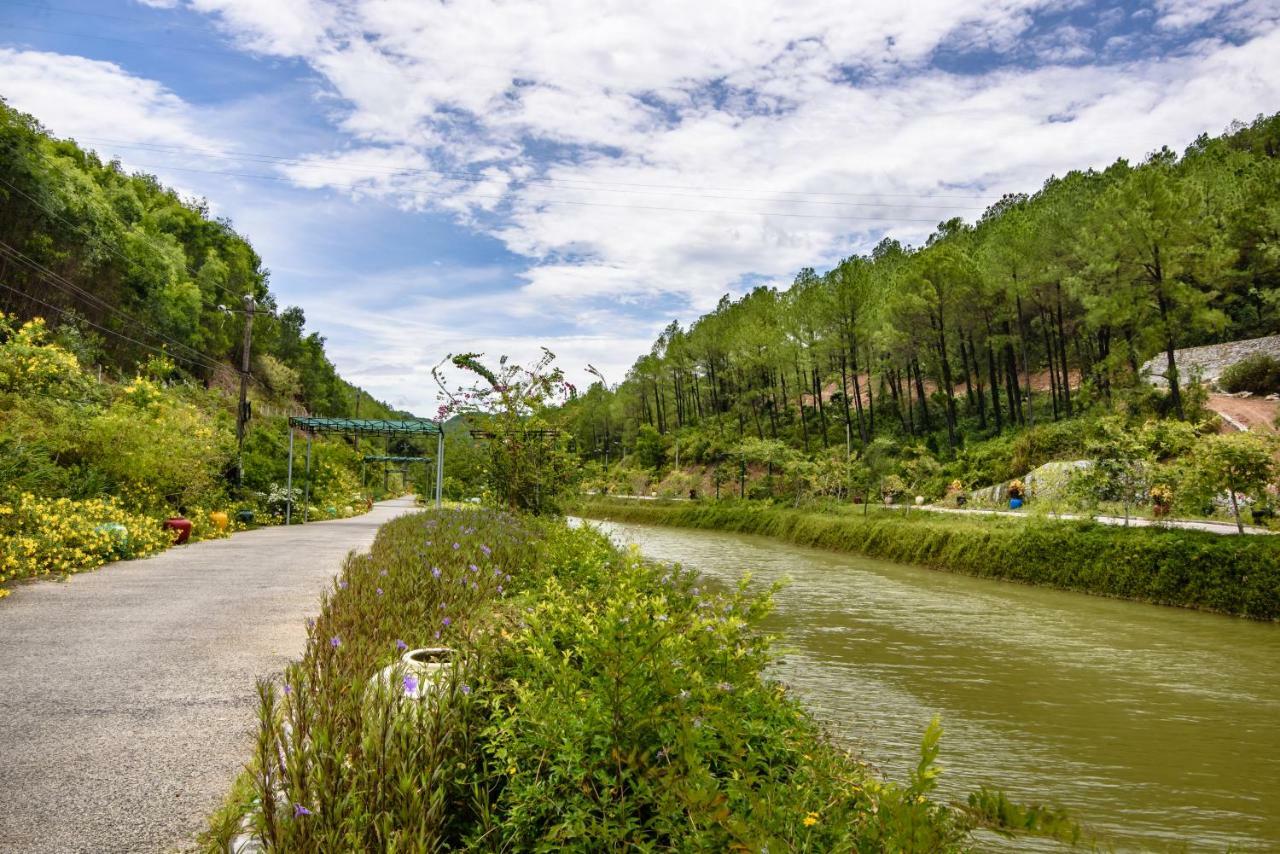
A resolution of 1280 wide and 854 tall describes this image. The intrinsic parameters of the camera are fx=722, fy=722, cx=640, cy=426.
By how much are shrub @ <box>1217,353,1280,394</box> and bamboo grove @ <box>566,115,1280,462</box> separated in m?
1.35

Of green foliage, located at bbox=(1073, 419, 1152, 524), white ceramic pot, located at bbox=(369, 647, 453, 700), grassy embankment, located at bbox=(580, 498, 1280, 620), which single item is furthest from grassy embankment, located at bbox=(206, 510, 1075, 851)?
green foliage, located at bbox=(1073, 419, 1152, 524)

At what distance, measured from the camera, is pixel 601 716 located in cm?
230

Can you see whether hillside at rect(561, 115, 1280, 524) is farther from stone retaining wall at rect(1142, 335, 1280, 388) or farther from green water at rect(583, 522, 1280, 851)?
green water at rect(583, 522, 1280, 851)

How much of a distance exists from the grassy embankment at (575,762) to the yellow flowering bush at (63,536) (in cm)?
652

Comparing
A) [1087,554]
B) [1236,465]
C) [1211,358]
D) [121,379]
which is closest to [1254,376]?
[1211,358]

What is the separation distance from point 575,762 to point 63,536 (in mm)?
9285

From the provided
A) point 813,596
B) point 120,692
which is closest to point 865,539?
point 813,596

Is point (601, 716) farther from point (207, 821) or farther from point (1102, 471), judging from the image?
point (1102, 471)

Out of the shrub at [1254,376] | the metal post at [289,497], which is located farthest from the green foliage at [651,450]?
the metal post at [289,497]

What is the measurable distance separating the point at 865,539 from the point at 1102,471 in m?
7.64

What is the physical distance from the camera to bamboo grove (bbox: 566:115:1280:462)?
81.6 feet

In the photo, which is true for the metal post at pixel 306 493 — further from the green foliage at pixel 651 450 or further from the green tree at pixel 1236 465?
the green foliage at pixel 651 450

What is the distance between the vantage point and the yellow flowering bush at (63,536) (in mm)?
7707

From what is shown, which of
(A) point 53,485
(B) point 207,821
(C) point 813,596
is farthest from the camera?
(C) point 813,596
